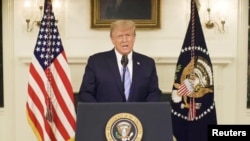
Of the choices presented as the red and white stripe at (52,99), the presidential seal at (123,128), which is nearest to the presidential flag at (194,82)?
the red and white stripe at (52,99)

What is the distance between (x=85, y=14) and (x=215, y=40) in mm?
1732

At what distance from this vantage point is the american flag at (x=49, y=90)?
4156 mm

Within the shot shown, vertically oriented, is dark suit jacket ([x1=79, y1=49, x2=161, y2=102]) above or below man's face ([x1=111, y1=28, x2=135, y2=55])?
below

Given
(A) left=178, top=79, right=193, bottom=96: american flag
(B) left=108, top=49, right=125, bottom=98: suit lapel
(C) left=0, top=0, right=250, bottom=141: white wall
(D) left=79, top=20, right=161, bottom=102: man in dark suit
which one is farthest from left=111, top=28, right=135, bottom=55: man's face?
(C) left=0, top=0, right=250, bottom=141: white wall

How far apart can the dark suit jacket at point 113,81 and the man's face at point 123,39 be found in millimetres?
146

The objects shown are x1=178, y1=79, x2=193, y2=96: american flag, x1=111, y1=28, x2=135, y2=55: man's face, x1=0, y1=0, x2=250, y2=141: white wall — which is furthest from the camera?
x1=0, y1=0, x2=250, y2=141: white wall

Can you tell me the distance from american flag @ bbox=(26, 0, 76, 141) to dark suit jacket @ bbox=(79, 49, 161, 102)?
1157mm

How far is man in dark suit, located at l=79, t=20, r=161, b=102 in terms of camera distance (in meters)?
2.92

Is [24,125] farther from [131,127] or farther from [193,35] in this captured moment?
[131,127]

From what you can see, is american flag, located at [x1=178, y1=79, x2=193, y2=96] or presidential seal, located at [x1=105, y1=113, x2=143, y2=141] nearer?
presidential seal, located at [x1=105, y1=113, x2=143, y2=141]

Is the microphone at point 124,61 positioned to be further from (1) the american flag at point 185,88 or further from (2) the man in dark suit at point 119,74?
(1) the american flag at point 185,88

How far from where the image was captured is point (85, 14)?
5.32m

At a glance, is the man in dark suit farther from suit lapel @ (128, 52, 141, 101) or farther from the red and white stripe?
the red and white stripe

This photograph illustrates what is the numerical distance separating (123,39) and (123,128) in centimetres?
136
